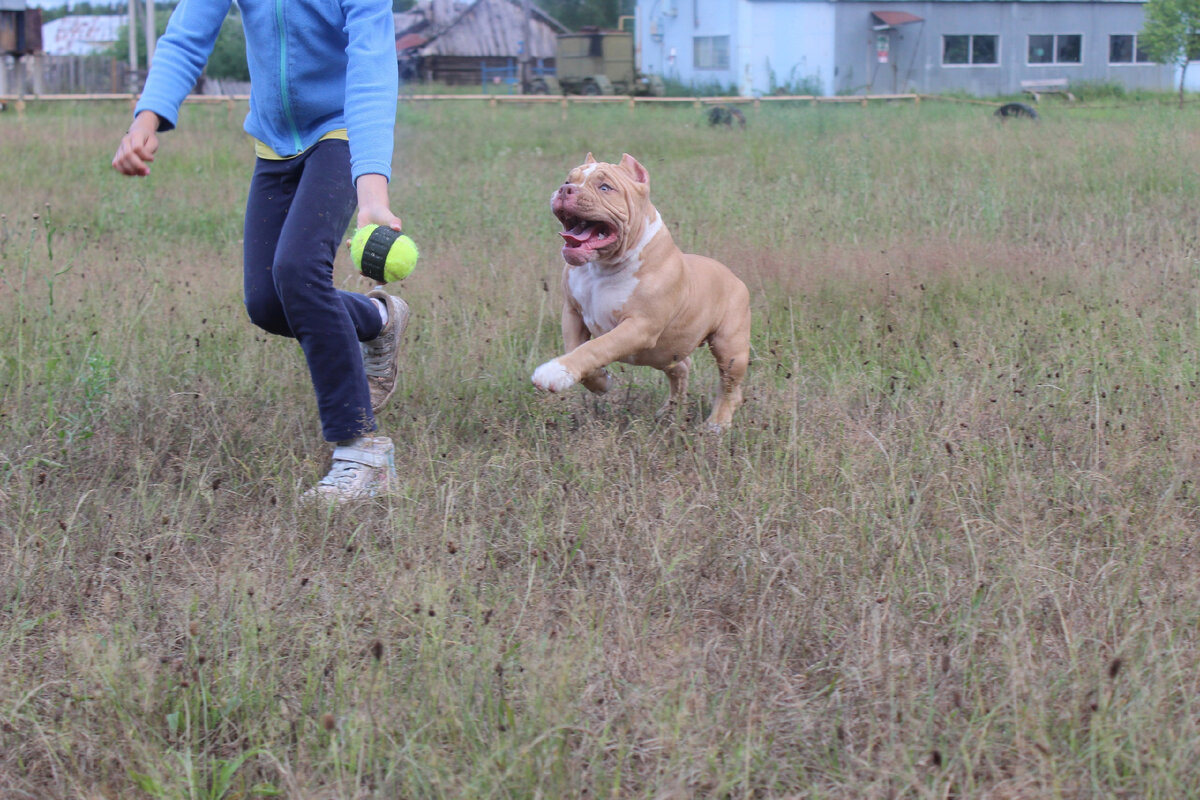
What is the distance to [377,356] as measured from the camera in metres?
4.08

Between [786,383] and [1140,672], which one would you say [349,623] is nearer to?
[1140,672]

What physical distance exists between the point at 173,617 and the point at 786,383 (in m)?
2.57

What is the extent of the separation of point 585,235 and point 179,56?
4.41 ft

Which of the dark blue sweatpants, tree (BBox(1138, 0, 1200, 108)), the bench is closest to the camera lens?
the dark blue sweatpants

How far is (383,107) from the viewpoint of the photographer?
3.09 m

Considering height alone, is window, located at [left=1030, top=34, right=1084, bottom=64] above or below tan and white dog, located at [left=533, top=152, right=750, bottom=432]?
above

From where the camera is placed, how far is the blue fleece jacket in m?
3.09

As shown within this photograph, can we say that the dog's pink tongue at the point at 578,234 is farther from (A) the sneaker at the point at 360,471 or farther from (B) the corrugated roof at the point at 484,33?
(B) the corrugated roof at the point at 484,33

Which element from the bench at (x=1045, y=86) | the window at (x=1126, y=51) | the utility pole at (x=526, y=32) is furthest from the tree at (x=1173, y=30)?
the utility pole at (x=526, y=32)

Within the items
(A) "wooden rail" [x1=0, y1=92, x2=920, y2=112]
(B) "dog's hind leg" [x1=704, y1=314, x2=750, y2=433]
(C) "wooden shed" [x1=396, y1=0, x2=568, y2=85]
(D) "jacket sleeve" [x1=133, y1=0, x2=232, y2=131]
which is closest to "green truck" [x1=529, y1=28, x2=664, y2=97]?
(A) "wooden rail" [x1=0, y1=92, x2=920, y2=112]

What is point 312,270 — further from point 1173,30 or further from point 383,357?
point 1173,30

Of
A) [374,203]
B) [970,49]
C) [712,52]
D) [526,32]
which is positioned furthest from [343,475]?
[526,32]

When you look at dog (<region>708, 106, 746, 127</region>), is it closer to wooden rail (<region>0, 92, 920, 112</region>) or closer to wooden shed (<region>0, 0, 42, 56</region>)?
wooden rail (<region>0, 92, 920, 112</region>)

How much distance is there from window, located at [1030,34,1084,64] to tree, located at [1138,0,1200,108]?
18.2 ft
